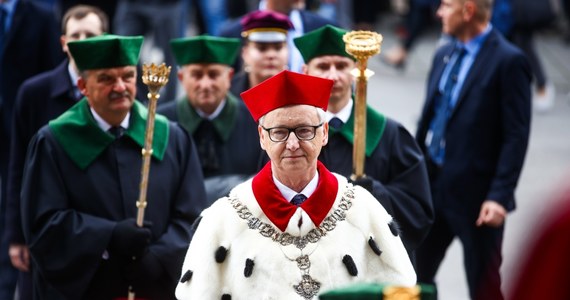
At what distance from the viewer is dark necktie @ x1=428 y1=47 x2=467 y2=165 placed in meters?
7.88

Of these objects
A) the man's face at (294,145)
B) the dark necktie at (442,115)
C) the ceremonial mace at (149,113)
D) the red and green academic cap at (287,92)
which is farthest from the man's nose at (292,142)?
the dark necktie at (442,115)

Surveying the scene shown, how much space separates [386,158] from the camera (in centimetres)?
659

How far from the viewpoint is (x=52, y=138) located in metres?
6.27

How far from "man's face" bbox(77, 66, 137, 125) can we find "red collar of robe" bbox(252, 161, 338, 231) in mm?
1479

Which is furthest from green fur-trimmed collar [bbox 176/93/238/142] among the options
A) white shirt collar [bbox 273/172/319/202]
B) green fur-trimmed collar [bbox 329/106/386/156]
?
white shirt collar [bbox 273/172/319/202]

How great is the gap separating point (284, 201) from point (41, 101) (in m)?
2.89

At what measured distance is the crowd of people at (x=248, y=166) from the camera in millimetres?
4996

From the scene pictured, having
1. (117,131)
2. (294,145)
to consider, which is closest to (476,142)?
(117,131)

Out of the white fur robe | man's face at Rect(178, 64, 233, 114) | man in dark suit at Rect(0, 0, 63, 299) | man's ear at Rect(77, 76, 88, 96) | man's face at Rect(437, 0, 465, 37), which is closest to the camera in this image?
the white fur robe

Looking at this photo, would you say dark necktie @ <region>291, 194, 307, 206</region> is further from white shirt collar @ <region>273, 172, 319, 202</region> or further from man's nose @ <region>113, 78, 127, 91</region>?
man's nose @ <region>113, 78, 127, 91</region>

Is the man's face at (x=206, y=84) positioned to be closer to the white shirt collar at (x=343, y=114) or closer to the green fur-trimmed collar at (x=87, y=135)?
the green fur-trimmed collar at (x=87, y=135)

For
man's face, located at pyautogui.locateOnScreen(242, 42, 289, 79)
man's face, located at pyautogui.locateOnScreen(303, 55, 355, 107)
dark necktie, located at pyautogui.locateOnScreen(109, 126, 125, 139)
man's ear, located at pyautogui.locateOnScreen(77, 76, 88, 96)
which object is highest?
man's ear, located at pyautogui.locateOnScreen(77, 76, 88, 96)

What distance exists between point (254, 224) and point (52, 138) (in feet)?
5.66

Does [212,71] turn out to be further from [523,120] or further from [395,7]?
[395,7]
